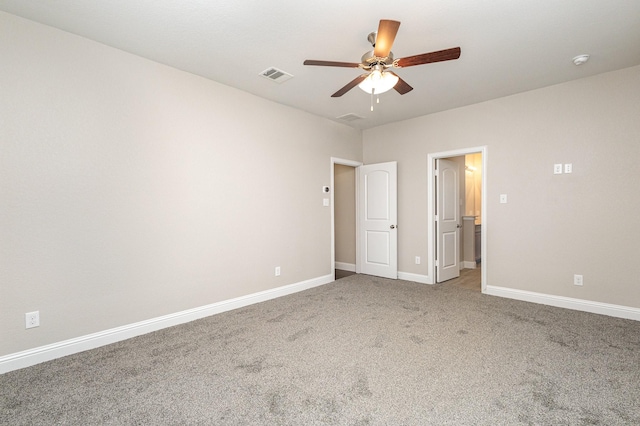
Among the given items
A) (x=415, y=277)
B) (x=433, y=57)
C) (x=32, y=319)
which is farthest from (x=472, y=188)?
(x=32, y=319)

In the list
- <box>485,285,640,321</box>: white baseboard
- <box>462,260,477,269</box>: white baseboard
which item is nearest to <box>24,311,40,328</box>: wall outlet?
<box>485,285,640,321</box>: white baseboard

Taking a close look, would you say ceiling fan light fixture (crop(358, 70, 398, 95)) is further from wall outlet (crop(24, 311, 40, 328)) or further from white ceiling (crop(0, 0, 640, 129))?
wall outlet (crop(24, 311, 40, 328))

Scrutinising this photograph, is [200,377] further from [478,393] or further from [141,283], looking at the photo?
[478,393]

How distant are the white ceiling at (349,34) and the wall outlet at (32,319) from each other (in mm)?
2328

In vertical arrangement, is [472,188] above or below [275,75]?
below

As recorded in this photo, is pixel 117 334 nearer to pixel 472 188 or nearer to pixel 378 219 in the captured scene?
pixel 378 219

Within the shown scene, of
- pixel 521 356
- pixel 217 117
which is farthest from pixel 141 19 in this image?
pixel 521 356

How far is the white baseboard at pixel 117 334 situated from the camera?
228 cm

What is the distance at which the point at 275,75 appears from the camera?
129 inches

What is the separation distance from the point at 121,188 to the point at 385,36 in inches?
103

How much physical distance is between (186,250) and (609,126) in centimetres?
492

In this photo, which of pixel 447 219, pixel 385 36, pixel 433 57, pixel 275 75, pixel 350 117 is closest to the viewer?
pixel 385 36

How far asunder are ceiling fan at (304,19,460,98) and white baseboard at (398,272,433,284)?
3.16 metres

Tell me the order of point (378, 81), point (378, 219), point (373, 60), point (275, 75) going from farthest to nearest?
1. point (378, 219)
2. point (275, 75)
3. point (378, 81)
4. point (373, 60)
